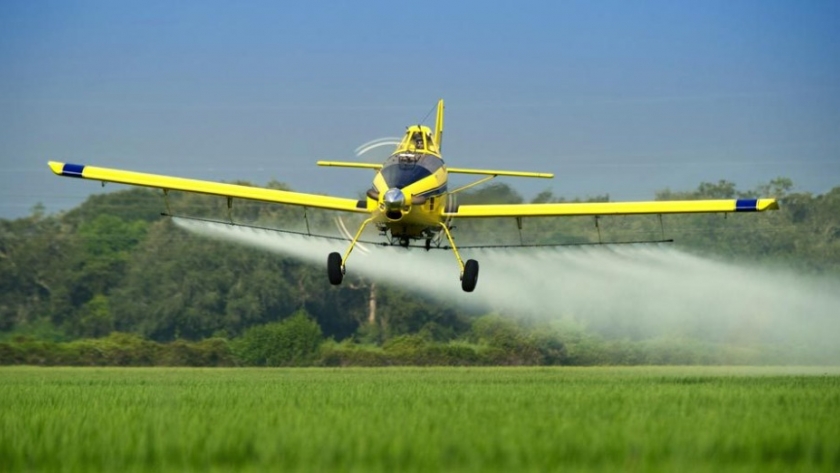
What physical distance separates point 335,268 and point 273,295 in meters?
36.8

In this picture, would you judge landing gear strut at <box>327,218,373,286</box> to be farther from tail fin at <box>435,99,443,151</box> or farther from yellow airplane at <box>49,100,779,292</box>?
tail fin at <box>435,99,443,151</box>

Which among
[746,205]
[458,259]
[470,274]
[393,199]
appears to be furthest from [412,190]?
[746,205]

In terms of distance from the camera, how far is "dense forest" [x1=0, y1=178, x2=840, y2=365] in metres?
59.1

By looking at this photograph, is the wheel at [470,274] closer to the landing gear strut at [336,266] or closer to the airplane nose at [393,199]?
the landing gear strut at [336,266]

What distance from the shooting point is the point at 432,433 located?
607 inches

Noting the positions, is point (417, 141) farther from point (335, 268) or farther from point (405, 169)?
point (335, 268)

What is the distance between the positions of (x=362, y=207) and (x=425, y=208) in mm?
3532

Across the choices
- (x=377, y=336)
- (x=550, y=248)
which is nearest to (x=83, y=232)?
(x=377, y=336)

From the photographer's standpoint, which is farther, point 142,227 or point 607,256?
point 142,227

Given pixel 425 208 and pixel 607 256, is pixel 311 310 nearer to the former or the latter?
pixel 607 256

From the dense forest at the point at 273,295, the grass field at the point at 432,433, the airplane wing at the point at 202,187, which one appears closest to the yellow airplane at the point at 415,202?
the airplane wing at the point at 202,187

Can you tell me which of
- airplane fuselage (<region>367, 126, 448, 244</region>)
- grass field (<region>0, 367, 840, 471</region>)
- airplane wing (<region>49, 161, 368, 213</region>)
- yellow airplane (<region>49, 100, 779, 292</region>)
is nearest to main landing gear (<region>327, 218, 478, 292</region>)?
yellow airplane (<region>49, 100, 779, 292</region>)

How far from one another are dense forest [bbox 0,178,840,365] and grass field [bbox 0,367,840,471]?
27.8m

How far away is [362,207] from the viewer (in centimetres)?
3819
